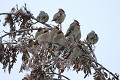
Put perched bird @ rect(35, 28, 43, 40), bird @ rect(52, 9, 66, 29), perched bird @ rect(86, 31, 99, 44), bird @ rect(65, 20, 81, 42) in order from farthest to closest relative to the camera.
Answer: bird @ rect(52, 9, 66, 29), perched bird @ rect(86, 31, 99, 44), bird @ rect(65, 20, 81, 42), perched bird @ rect(35, 28, 43, 40)

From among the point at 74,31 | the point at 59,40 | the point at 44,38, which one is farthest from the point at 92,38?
the point at 44,38

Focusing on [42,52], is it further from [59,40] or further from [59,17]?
[59,17]

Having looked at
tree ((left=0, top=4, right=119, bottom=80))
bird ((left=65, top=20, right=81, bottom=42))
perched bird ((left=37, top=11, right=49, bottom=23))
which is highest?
perched bird ((left=37, top=11, right=49, bottom=23))

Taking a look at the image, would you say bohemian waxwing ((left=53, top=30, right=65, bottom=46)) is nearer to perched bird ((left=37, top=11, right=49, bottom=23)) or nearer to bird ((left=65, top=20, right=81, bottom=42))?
bird ((left=65, top=20, right=81, bottom=42))

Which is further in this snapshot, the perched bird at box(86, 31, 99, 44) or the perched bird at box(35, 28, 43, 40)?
the perched bird at box(86, 31, 99, 44)

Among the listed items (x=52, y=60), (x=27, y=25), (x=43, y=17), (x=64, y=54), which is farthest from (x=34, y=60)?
(x=43, y=17)

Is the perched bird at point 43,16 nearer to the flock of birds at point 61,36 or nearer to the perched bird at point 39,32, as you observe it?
the flock of birds at point 61,36

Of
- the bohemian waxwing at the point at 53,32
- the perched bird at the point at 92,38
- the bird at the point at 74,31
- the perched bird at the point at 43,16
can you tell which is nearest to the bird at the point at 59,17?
the perched bird at the point at 43,16

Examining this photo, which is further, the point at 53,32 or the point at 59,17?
the point at 59,17

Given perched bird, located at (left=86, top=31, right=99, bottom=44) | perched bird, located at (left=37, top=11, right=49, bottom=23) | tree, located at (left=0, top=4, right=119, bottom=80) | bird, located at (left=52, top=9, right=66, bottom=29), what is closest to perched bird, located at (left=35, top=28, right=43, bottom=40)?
tree, located at (left=0, top=4, right=119, bottom=80)

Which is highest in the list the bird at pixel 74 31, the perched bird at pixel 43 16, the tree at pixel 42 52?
the perched bird at pixel 43 16

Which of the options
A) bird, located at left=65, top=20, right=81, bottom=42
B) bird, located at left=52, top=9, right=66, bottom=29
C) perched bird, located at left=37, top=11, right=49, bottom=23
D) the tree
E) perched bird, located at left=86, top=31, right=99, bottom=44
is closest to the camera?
the tree

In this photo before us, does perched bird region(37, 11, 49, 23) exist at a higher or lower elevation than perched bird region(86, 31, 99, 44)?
higher

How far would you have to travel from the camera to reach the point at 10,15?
5.37 metres
